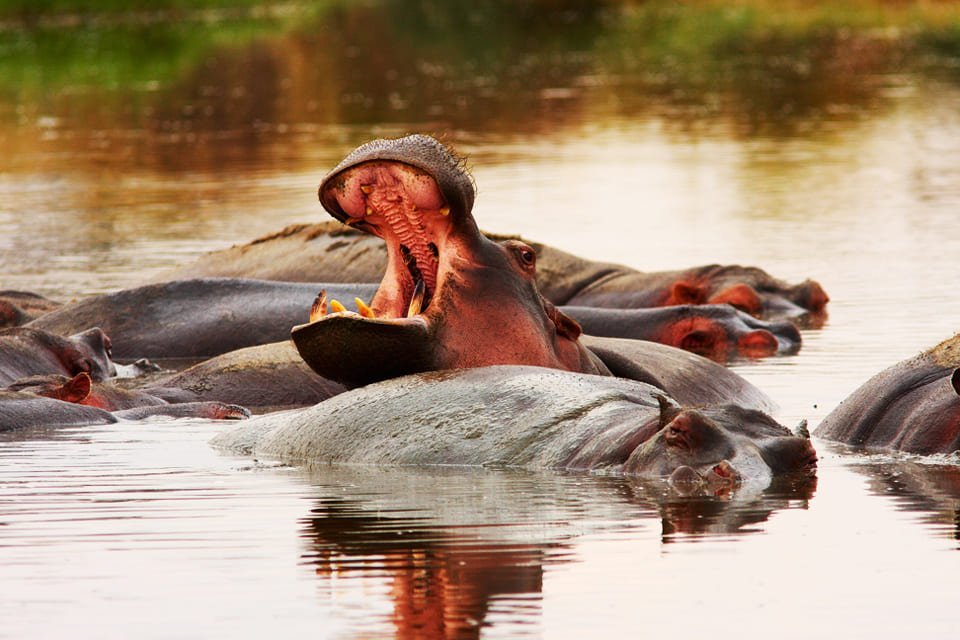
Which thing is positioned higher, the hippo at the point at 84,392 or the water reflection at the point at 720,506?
the hippo at the point at 84,392

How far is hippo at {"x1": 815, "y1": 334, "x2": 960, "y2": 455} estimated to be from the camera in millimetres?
7840

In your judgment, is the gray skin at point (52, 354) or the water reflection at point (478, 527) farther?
the gray skin at point (52, 354)

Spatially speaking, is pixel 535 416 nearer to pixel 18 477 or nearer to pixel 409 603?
pixel 18 477

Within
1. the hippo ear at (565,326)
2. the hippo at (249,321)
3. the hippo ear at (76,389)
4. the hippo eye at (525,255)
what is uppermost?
the hippo eye at (525,255)

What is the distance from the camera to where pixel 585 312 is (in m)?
12.6

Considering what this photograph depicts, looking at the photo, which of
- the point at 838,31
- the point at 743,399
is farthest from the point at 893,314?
the point at 838,31

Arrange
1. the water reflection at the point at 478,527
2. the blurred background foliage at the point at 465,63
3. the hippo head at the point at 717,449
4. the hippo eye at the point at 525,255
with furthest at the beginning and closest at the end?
1. the blurred background foliage at the point at 465,63
2. the hippo eye at the point at 525,255
3. the hippo head at the point at 717,449
4. the water reflection at the point at 478,527

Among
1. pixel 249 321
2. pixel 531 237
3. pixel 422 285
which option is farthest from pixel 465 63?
pixel 422 285

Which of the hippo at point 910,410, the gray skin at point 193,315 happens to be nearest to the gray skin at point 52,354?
the gray skin at point 193,315

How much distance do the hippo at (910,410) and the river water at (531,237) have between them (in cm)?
14

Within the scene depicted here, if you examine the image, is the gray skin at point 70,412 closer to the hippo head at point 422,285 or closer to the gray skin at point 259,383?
the gray skin at point 259,383

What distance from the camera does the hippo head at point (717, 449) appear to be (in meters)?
7.07

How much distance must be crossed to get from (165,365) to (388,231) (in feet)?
14.4

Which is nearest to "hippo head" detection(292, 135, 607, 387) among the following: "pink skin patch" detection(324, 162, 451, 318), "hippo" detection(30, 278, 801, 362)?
"pink skin patch" detection(324, 162, 451, 318)
